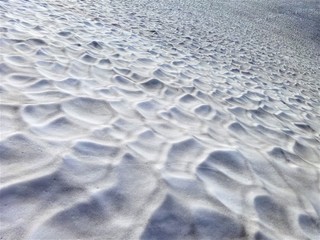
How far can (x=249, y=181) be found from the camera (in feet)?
8.29

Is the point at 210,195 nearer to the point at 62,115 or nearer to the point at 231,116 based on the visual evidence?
the point at 62,115

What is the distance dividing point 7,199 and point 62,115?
0.97 meters

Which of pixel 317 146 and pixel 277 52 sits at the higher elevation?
pixel 317 146

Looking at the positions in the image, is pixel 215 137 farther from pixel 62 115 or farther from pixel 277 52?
pixel 277 52

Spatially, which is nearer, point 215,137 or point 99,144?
point 99,144

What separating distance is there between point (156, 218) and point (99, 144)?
712mm

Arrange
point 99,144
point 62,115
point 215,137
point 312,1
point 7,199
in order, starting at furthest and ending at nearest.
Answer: point 312,1, point 215,137, point 62,115, point 99,144, point 7,199

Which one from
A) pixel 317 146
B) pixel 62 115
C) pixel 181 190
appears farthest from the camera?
pixel 317 146

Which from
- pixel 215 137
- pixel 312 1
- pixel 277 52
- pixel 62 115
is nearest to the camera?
pixel 62 115

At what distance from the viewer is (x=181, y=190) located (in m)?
2.17

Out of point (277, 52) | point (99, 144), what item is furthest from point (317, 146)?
point (277, 52)

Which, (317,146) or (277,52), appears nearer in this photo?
(317,146)

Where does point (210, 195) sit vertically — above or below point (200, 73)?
above

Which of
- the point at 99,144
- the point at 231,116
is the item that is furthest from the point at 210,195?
the point at 231,116
